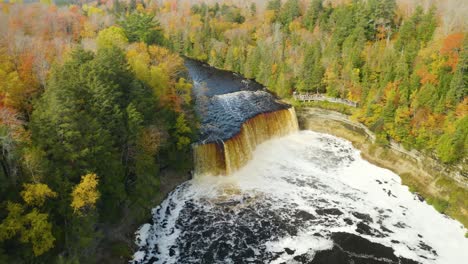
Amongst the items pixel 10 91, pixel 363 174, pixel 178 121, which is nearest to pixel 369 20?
pixel 363 174

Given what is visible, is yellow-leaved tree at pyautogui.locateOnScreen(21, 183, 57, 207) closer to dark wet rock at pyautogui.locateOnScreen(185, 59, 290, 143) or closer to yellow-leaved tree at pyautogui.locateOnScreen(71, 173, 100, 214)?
yellow-leaved tree at pyautogui.locateOnScreen(71, 173, 100, 214)

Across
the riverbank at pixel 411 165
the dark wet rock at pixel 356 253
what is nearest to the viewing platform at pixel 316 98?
the riverbank at pixel 411 165

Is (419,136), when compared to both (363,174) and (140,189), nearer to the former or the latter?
(363,174)

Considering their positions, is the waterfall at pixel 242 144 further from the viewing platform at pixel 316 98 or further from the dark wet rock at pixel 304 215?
the dark wet rock at pixel 304 215

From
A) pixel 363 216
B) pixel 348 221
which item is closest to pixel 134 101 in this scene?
pixel 348 221

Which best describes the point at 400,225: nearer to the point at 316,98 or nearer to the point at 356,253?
the point at 356,253
